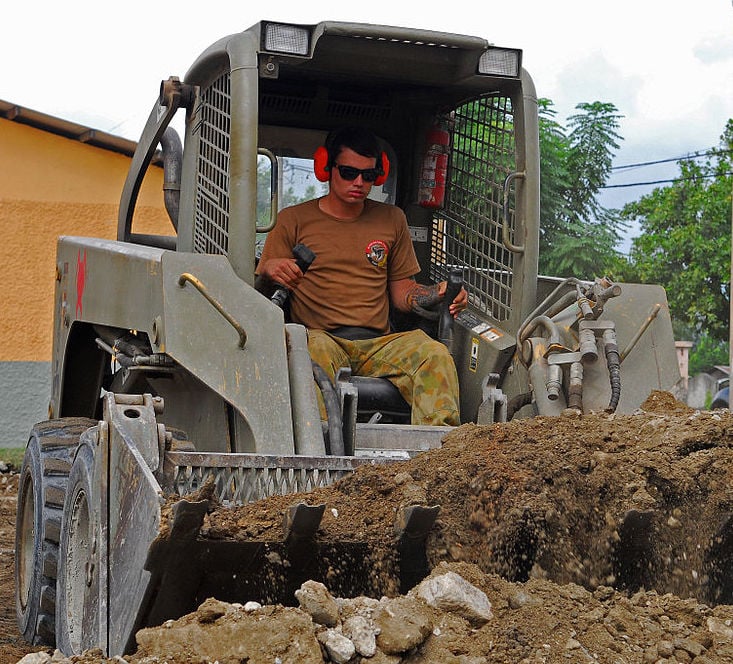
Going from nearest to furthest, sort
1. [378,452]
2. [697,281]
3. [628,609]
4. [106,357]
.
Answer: [628,609]
[378,452]
[106,357]
[697,281]

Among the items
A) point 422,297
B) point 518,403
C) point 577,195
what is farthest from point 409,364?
point 577,195

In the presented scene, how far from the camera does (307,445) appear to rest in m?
4.34

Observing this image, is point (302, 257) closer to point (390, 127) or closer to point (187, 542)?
point (390, 127)

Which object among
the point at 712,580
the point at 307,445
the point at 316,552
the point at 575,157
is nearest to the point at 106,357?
the point at 307,445

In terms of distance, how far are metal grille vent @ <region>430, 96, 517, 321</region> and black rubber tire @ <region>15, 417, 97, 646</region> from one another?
2.03 meters

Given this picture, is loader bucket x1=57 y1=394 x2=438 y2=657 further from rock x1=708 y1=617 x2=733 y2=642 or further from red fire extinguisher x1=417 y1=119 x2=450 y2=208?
red fire extinguisher x1=417 y1=119 x2=450 y2=208

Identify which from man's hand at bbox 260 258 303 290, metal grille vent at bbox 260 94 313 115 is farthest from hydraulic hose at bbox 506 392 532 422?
metal grille vent at bbox 260 94 313 115

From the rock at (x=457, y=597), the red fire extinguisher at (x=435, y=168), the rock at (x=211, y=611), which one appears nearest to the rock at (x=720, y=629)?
the rock at (x=457, y=597)

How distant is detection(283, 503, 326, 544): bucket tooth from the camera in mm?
3283

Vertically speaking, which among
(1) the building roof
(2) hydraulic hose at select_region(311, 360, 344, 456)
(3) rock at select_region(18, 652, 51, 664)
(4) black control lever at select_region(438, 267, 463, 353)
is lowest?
(3) rock at select_region(18, 652, 51, 664)

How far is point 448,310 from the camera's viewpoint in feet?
19.1

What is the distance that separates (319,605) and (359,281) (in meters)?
2.95

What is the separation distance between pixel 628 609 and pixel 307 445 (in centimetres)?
144

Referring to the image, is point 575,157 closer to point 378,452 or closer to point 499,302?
point 499,302
